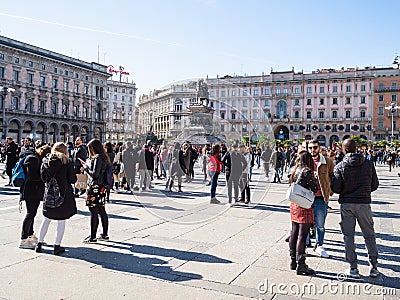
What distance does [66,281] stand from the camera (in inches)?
182

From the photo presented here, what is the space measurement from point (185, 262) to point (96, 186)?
6.63 feet

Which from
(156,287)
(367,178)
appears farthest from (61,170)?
(367,178)

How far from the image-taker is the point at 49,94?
66.2 metres

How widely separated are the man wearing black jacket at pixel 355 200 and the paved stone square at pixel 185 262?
33 centimetres

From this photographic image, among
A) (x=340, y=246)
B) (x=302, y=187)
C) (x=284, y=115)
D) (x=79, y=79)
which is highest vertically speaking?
(x=79, y=79)

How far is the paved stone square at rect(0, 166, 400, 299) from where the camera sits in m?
4.40

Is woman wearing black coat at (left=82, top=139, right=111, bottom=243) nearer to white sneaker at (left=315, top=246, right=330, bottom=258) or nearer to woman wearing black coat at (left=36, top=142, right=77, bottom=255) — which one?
woman wearing black coat at (left=36, top=142, right=77, bottom=255)

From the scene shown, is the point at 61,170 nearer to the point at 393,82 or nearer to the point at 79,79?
the point at 79,79

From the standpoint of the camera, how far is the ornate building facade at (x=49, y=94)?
58.1 m

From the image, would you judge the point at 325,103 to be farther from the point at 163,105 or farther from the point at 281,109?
the point at 163,105

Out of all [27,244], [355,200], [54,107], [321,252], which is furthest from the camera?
[54,107]

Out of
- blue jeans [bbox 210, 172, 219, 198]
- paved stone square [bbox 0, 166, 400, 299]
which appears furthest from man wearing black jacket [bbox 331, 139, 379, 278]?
blue jeans [bbox 210, 172, 219, 198]

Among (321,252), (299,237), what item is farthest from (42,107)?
(299,237)

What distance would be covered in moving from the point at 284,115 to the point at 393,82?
22743 mm
